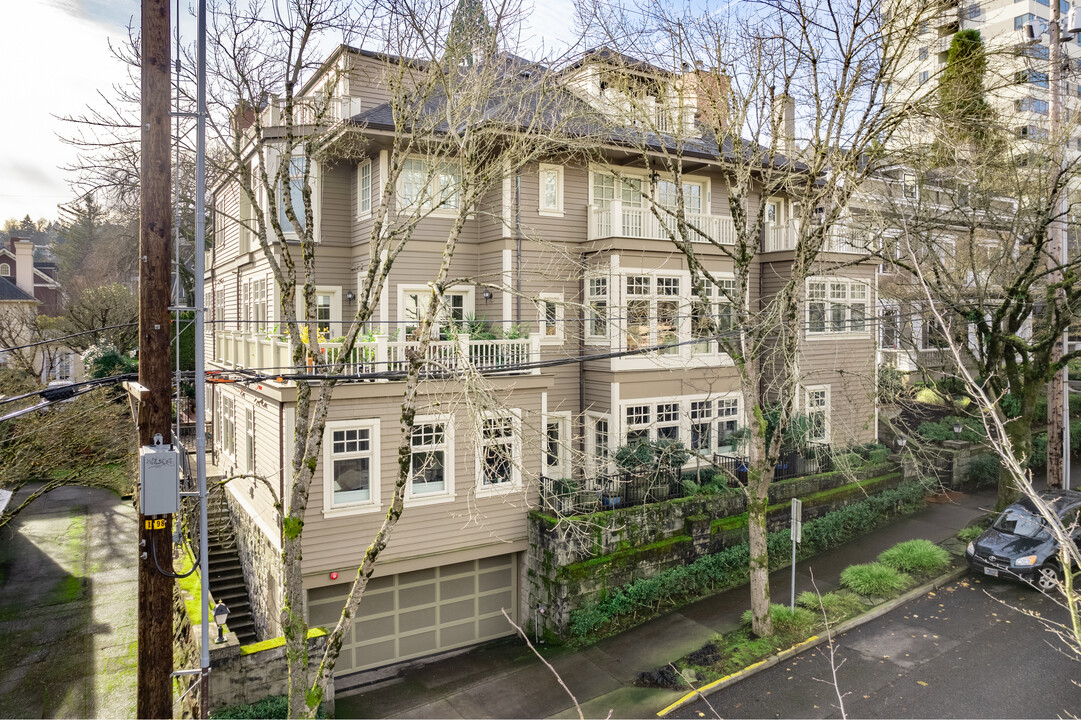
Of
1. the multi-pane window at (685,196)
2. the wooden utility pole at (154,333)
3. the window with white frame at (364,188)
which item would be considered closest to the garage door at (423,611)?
the wooden utility pole at (154,333)

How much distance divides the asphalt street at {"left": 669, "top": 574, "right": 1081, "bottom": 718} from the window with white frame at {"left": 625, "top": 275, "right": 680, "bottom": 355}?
8.00 metres

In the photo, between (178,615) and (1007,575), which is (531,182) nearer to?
(178,615)

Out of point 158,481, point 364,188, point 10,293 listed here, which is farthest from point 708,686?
point 10,293

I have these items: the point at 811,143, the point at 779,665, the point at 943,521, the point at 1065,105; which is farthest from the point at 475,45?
the point at 943,521

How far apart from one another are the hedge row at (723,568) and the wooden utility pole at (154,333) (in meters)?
8.67

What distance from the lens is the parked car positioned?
14445 millimetres

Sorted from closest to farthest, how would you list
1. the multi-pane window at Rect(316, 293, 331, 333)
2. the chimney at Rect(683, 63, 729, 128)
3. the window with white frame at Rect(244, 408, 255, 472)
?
the chimney at Rect(683, 63, 729, 128), the window with white frame at Rect(244, 408, 255, 472), the multi-pane window at Rect(316, 293, 331, 333)

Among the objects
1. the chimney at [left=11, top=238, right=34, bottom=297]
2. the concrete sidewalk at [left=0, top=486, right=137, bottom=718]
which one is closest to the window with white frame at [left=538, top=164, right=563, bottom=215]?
the concrete sidewalk at [left=0, top=486, right=137, bottom=718]

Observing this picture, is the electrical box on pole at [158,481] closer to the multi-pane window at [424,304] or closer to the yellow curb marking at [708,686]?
the yellow curb marking at [708,686]

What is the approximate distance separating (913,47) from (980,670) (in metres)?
11.6

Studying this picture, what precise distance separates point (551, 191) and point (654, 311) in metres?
4.21

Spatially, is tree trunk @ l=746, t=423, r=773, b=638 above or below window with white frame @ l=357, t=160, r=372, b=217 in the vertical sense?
below

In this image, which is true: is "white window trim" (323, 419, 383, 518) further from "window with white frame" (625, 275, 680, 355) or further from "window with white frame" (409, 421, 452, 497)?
"window with white frame" (625, 275, 680, 355)

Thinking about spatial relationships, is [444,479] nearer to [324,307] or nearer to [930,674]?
[324,307]
